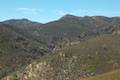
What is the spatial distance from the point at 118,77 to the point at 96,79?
2126 centimetres

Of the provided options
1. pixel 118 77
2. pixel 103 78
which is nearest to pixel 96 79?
pixel 103 78

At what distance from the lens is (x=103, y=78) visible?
172m

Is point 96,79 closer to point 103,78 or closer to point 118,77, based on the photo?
point 103,78

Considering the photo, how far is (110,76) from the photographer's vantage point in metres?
169

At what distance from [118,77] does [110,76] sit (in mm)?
9555

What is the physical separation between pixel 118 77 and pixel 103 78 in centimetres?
1385

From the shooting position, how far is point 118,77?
160m

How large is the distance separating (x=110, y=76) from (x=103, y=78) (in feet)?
16.1

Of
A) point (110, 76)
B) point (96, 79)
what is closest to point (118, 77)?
point (110, 76)

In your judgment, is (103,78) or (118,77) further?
(103,78)

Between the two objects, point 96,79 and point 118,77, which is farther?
point 96,79

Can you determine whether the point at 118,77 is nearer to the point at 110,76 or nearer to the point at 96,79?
the point at 110,76
